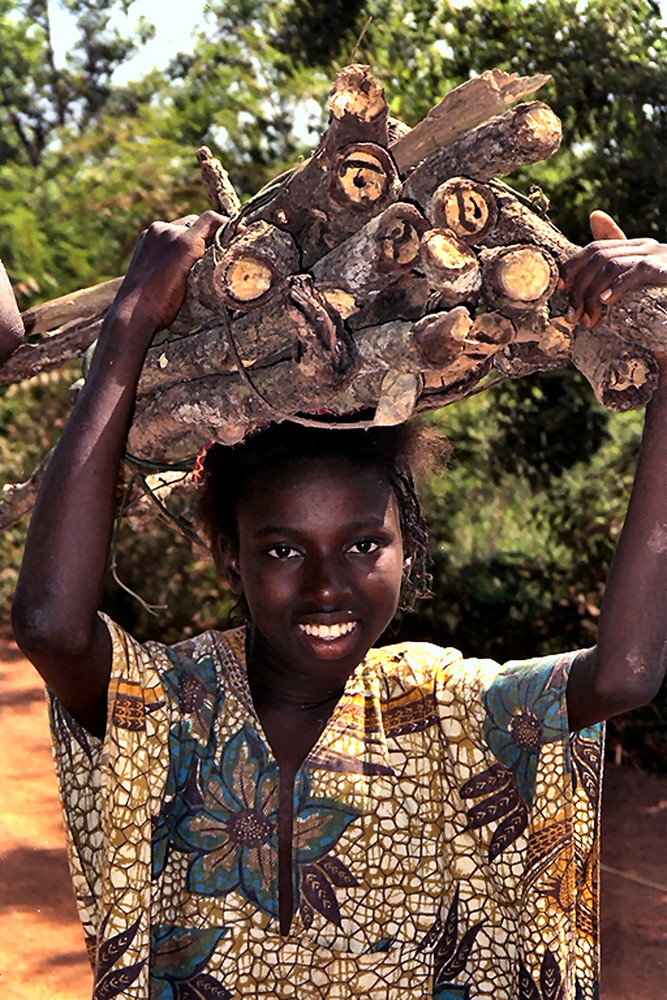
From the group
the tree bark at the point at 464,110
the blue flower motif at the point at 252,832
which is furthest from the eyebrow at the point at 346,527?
the tree bark at the point at 464,110

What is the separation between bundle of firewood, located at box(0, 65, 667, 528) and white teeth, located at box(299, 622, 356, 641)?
315mm

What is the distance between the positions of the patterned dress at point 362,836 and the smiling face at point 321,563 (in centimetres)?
16

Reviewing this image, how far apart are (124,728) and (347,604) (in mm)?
378

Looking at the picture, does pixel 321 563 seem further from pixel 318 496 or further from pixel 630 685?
pixel 630 685

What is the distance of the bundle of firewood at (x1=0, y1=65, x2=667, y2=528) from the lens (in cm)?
166

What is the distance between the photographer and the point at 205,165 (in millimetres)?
2088

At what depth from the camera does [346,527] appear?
194 cm

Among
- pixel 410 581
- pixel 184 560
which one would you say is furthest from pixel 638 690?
pixel 184 560

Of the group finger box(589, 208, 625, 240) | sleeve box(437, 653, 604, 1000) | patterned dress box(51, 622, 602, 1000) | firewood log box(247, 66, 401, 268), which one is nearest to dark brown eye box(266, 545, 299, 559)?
patterned dress box(51, 622, 602, 1000)

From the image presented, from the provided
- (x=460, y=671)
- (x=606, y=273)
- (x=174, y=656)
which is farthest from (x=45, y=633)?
(x=606, y=273)

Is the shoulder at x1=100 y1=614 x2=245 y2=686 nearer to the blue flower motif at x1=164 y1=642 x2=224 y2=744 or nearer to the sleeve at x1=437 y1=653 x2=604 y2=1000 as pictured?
the blue flower motif at x1=164 y1=642 x2=224 y2=744

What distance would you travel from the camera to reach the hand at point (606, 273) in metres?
1.68

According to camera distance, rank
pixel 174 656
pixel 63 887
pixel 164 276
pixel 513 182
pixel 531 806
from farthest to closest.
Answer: pixel 513 182, pixel 63 887, pixel 174 656, pixel 531 806, pixel 164 276

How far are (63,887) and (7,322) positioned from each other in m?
3.48
